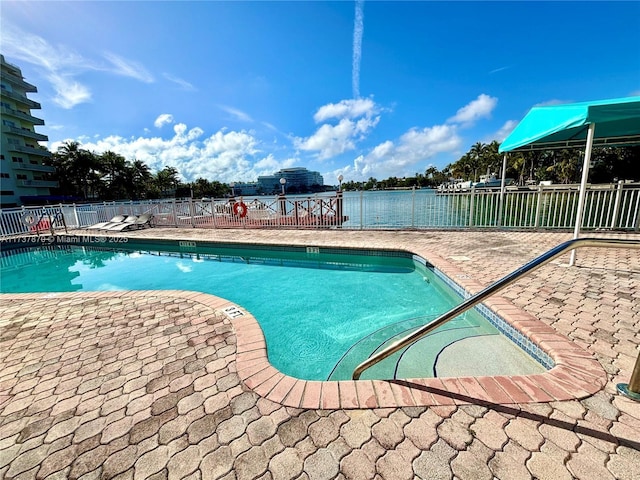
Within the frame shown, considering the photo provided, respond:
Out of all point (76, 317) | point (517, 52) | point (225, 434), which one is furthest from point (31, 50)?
point (517, 52)

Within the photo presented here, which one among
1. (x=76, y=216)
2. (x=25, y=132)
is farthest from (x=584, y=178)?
(x=25, y=132)

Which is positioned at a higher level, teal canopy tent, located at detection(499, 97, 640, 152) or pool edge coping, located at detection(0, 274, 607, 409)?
teal canopy tent, located at detection(499, 97, 640, 152)

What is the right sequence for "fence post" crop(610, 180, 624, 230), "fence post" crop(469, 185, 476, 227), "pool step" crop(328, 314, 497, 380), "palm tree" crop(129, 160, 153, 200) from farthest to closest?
"palm tree" crop(129, 160, 153, 200) < "fence post" crop(469, 185, 476, 227) < "fence post" crop(610, 180, 624, 230) < "pool step" crop(328, 314, 497, 380)

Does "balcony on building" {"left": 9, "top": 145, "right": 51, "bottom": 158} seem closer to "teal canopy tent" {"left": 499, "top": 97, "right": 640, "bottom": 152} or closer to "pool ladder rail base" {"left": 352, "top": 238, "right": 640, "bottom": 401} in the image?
"pool ladder rail base" {"left": 352, "top": 238, "right": 640, "bottom": 401}

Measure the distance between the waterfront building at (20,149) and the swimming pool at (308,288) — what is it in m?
36.4

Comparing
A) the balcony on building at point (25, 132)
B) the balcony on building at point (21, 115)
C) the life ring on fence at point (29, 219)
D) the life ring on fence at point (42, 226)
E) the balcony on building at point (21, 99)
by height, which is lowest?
the life ring on fence at point (42, 226)

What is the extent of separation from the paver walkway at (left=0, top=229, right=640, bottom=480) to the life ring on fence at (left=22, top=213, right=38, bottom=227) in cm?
1221

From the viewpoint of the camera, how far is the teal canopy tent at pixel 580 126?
305cm

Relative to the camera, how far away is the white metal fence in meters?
6.36

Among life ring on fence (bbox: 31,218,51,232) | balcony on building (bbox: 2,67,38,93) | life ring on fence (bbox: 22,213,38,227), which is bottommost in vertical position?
life ring on fence (bbox: 31,218,51,232)

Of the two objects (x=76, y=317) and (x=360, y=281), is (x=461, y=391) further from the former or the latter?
(x=76, y=317)

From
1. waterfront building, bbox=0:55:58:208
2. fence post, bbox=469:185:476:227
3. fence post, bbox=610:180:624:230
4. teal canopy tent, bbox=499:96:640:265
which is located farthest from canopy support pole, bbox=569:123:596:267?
waterfront building, bbox=0:55:58:208

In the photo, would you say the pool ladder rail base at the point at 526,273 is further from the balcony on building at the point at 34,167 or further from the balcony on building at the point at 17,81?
the balcony on building at the point at 17,81

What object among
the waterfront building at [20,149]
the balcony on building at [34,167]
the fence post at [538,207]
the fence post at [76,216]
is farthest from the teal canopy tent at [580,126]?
the balcony on building at [34,167]
